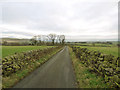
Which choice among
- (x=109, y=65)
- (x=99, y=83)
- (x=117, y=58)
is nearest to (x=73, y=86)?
(x=99, y=83)

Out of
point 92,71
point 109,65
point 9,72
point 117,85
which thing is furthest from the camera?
point 92,71

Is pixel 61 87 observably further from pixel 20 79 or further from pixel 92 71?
pixel 92 71

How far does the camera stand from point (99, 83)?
3.97 meters

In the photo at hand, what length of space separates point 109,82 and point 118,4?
149 inches

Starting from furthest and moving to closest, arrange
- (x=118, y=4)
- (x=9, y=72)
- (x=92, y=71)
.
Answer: (x=92, y=71) → (x=9, y=72) → (x=118, y=4)

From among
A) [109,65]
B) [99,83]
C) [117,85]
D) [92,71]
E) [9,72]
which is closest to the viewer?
[117,85]

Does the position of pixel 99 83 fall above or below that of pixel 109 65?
below

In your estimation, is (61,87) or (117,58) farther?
(117,58)

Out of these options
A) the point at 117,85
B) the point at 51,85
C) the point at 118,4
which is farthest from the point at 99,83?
the point at 118,4

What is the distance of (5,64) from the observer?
458 cm

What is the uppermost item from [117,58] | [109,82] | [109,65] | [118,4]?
[118,4]

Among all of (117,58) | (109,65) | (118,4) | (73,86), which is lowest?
(73,86)

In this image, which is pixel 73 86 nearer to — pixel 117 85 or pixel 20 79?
pixel 117 85

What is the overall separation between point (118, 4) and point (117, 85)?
370 centimetres
